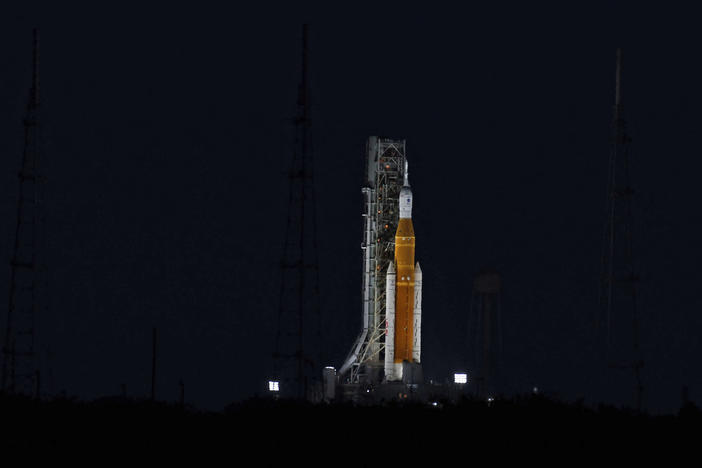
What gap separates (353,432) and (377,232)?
38233 mm

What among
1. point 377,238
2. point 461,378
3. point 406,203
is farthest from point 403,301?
point 406,203

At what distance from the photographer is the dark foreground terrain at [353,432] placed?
40.4 m

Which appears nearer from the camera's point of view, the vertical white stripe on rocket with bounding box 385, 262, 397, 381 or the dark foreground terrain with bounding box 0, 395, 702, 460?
the dark foreground terrain with bounding box 0, 395, 702, 460

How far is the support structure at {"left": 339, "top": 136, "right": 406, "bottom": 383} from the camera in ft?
264

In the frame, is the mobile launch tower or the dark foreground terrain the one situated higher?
the mobile launch tower

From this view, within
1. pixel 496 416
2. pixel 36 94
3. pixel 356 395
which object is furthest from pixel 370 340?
pixel 496 416

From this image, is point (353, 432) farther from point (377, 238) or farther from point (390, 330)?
point (377, 238)

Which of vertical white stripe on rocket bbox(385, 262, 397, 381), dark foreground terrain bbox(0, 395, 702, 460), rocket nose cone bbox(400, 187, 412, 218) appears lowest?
dark foreground terrain bbox(0, 395, 702, 460)

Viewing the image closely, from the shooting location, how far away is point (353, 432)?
42.8m

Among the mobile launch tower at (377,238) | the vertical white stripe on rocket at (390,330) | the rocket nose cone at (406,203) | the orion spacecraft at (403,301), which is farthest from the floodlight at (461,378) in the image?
the rocket nose cone at (406,203)

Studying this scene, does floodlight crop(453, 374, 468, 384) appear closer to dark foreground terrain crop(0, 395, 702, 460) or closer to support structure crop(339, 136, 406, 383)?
support structure crop(339, 136, 406, 383)

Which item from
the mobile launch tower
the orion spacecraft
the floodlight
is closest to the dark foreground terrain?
the floodlight

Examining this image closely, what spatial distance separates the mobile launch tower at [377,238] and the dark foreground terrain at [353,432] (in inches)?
1325

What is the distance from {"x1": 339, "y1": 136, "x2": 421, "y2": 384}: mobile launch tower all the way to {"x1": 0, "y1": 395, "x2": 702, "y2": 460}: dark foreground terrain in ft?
110
